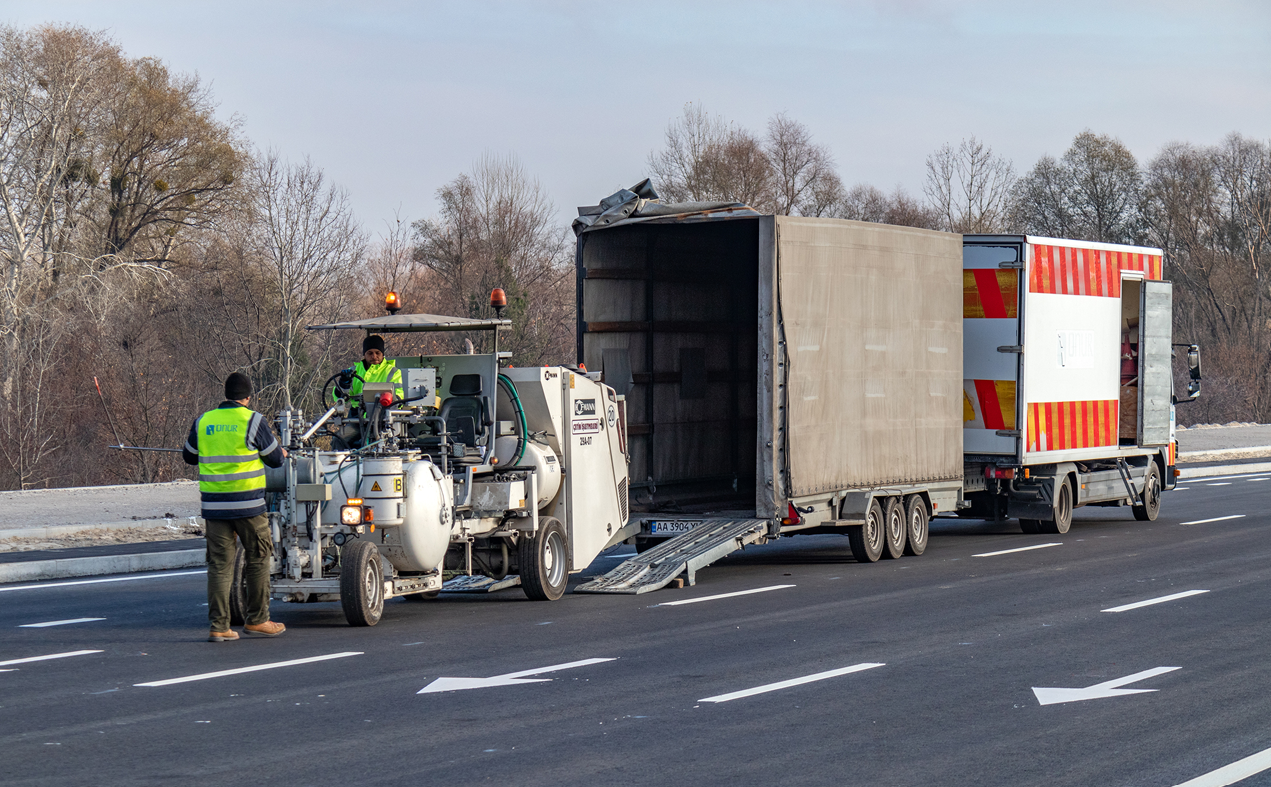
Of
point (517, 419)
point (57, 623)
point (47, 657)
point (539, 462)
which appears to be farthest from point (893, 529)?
point (47, 657)

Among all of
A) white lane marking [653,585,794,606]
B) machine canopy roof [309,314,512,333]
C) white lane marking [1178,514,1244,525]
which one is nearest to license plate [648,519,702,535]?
white lane marking [653,585,794,606]

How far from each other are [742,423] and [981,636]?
6.28 meters

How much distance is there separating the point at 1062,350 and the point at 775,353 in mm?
6131

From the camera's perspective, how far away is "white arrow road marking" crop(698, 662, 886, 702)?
335 inches

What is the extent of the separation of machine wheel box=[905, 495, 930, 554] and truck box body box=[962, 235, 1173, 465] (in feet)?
6.10

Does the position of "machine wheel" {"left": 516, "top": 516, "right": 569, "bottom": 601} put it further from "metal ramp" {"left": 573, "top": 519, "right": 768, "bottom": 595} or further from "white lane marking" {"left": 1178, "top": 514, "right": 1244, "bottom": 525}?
"white lane marking" {"left": 1178, "top": 514, "right": 1244, "bottom": 525}

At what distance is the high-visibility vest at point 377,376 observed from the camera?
485 inches

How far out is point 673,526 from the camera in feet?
48.5

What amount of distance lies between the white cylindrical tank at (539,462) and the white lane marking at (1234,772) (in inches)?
272

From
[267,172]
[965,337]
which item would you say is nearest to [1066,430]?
[965,337]

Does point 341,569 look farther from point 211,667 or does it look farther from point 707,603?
point 707,603

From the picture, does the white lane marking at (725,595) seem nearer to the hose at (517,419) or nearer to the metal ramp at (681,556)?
the metal ramp at (681,556)

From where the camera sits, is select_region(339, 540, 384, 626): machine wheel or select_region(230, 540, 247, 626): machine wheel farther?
select_region(230, 540, 247, 626): machine wheel

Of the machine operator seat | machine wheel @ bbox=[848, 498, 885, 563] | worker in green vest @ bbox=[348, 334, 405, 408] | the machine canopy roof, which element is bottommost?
machine wheel @ bbox=[848, 498, 885, 563]
